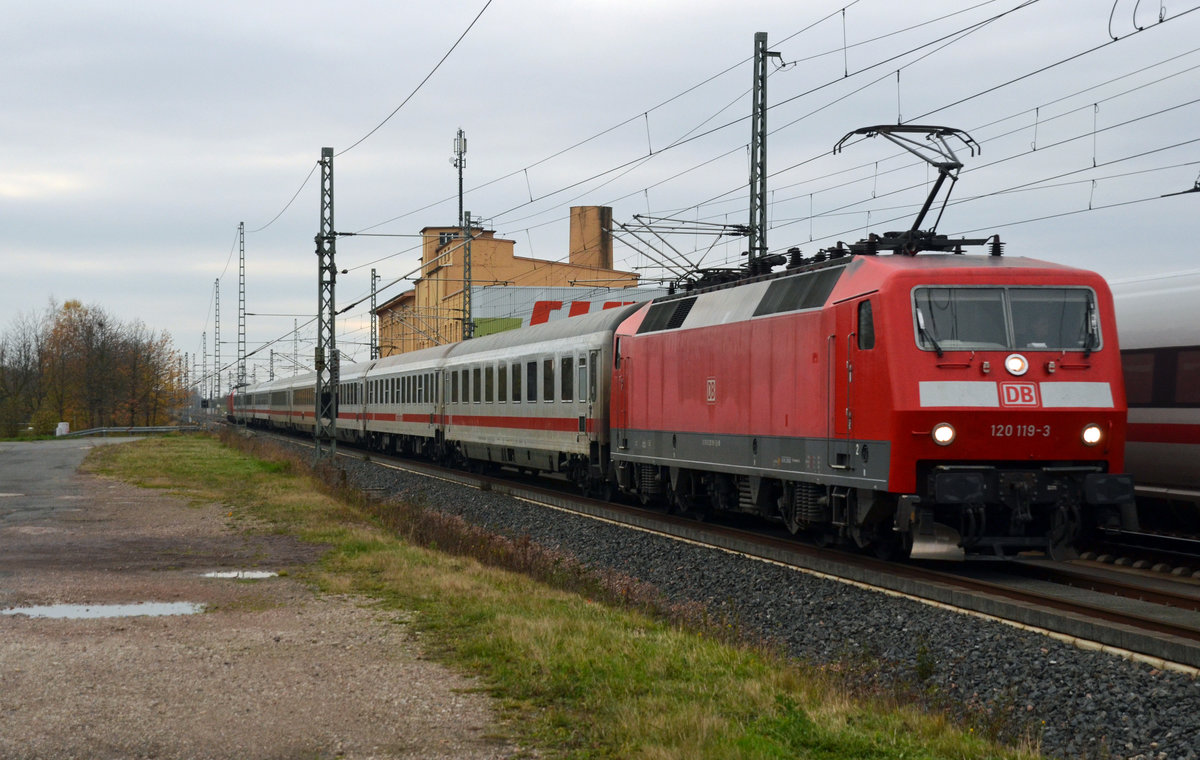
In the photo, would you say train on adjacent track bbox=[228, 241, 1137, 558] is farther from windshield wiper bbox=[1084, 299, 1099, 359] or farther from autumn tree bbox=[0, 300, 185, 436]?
autumn tree bbox=[0, 300, 185, 436]

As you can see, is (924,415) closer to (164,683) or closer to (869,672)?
(869,672)

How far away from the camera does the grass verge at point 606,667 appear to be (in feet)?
21.5

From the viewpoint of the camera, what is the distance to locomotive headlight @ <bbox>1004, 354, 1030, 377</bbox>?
1246 cm

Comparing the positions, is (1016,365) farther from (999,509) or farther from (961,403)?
(999,509)

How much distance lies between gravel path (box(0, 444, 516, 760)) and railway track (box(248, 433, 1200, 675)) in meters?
4.92

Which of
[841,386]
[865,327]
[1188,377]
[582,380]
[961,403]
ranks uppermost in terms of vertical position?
[865,327]

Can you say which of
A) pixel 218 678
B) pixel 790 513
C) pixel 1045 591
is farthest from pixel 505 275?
pixel 218 678

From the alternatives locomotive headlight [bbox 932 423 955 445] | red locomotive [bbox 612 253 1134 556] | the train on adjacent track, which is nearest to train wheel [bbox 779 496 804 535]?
the train on adjacent track

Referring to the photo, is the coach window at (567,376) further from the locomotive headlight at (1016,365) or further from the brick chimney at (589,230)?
the brick chimney at (589,230)

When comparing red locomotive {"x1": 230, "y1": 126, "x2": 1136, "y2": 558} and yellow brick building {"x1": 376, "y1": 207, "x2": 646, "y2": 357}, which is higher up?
yellow brick building {"x1": 376, "y1": 207, "x2": 646, "y2": 357}

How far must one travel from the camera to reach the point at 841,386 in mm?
13492

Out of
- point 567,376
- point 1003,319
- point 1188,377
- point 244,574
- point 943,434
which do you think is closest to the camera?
point 943,434

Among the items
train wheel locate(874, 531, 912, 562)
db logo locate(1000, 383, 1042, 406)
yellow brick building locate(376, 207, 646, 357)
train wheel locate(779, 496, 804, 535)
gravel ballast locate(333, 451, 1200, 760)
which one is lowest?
gravel ballast locate(333, 451, 1200, 760)

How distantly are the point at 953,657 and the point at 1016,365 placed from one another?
4094 mm
